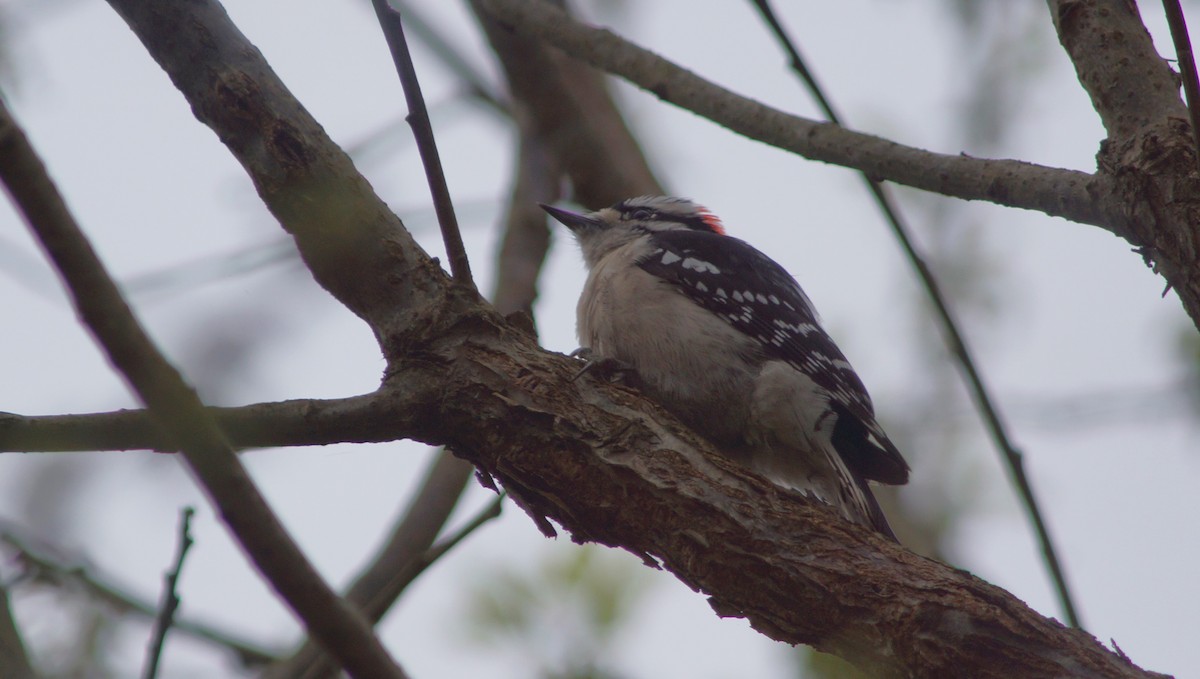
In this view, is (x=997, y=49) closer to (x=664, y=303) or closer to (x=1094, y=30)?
(x=664, y=303)

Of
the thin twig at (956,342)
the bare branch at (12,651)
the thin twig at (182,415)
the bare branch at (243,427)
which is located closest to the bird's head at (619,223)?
the thin twig at (956,342)

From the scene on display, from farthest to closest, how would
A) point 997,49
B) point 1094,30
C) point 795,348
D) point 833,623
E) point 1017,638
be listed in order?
1. point 997,49
2. point 795,348
3. point 1094,30
4. point 833,623
5. point 1017,638

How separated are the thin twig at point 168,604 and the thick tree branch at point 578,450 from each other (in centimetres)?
59

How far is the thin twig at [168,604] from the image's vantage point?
2469 millimetres

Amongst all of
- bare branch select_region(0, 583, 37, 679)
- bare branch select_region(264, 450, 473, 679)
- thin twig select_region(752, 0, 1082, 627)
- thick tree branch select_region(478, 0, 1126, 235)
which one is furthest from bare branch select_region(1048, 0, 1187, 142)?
bare branch select_region(0, 583, 37, 679)

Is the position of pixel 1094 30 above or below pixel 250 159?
above

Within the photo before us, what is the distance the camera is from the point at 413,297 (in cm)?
313

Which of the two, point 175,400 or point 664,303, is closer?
point 175,400

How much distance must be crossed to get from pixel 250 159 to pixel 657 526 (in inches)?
58.9

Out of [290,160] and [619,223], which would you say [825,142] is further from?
[619,223]

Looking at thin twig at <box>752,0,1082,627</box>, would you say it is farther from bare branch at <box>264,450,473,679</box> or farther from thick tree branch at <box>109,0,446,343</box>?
bare branch at <box>264,450,473,679</box>

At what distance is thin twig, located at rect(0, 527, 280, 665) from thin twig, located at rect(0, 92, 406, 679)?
216 cm

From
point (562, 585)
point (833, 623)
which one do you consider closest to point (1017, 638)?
point (833, 623)

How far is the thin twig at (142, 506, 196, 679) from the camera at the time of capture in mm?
2469
